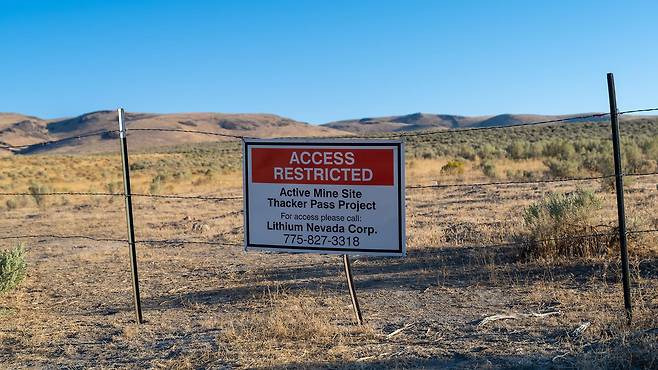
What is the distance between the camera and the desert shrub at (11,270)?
8714mm

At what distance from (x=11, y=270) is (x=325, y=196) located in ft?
16.2

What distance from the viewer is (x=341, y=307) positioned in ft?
24.1

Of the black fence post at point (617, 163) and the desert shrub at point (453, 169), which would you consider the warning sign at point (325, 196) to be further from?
the desert shrub at point (453, 169)

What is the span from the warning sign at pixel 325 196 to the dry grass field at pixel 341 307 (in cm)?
80

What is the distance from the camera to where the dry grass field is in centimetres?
562

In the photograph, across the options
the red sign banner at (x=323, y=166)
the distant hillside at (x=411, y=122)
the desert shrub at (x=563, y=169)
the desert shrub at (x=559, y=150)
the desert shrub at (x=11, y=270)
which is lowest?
the desert shrub at (x=11, y=270)

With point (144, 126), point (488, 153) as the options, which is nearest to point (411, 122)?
point (144, 126)

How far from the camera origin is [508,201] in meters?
17.0

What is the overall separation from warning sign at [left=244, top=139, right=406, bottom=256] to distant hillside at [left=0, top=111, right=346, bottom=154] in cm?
13411

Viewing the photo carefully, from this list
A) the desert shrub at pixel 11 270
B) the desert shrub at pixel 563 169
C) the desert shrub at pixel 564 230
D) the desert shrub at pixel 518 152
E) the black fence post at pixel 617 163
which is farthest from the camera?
the desert shrub at pixel 518 152

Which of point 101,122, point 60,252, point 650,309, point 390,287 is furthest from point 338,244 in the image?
point 101,122

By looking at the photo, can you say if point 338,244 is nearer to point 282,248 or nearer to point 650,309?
point 282,248

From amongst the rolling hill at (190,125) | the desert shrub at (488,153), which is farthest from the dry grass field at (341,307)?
the rolling hill at (190,125)

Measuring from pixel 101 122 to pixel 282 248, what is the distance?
566 feet
